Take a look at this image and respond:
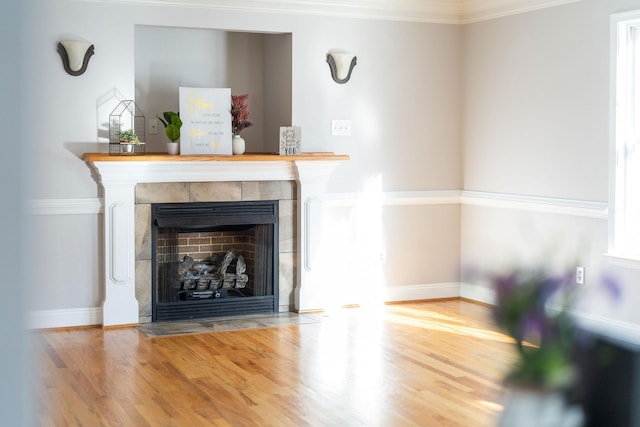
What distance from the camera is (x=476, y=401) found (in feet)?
13.8

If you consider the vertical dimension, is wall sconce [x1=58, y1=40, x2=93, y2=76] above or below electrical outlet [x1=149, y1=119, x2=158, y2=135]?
above

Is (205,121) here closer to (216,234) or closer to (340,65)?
(216,234)

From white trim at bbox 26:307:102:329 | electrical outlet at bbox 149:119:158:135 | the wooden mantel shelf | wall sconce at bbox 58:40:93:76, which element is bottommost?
white trim at bbox 26:307:102:329

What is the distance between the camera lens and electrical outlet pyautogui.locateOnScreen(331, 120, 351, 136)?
6.58 meters

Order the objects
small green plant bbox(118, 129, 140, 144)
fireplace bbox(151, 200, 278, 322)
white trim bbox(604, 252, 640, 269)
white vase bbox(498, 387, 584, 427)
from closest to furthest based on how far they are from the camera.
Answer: white vase bbox(498, 387, 584, 427), white trim bbox(604, 252, 640, 269), small green plant bbox(118, 129, 140, 144), fireplace bbox(151, 200, 278, 322)

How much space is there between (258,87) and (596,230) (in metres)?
3.09

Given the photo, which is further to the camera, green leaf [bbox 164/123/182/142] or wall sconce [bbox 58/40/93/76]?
green leaf [bbox 164/123/182/142]

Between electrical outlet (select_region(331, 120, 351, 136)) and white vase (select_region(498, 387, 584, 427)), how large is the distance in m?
6.19

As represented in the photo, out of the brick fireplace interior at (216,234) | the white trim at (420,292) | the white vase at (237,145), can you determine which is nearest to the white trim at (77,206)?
the brick fireplace interior at (216,234)

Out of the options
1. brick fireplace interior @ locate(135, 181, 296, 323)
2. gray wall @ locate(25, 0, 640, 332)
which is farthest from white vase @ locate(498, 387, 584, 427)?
brick fireplace interior @ locate(135, 181, 296, 323)

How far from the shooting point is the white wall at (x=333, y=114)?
584cm

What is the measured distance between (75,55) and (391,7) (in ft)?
8.70

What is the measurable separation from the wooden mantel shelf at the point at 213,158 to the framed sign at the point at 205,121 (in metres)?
0.10

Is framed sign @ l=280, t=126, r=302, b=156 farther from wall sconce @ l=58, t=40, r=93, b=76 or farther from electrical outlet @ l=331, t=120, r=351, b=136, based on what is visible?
wall sconce @ l=58, t=40, r=93, b=76
